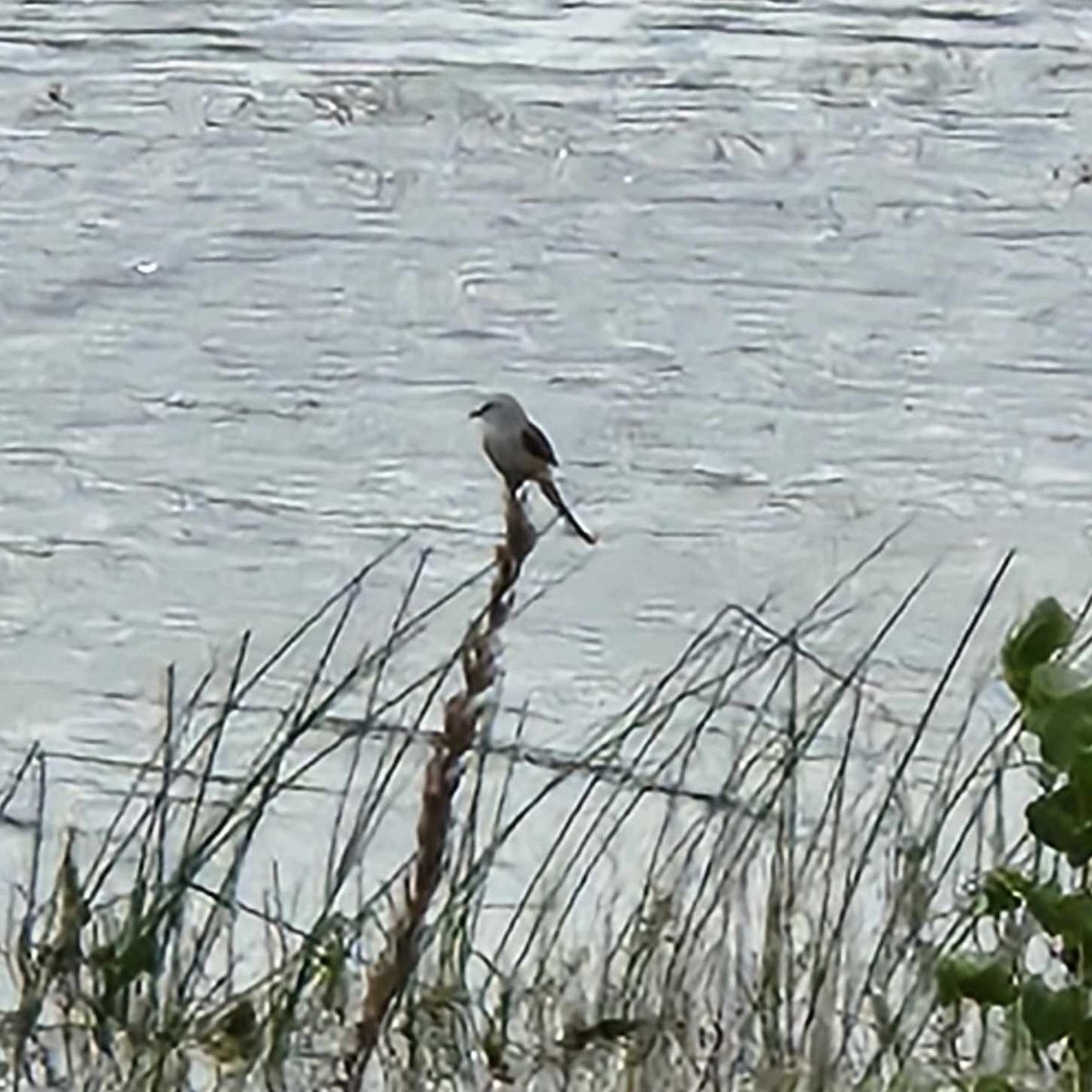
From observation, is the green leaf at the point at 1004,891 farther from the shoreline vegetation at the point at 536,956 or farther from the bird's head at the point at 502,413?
the bird's head at the point at 502,413

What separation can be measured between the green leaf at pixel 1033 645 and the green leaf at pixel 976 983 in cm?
8

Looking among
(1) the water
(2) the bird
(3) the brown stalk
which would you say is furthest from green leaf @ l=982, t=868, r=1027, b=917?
(1) the water

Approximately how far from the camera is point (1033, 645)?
795mm

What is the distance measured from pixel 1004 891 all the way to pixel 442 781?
231 mm

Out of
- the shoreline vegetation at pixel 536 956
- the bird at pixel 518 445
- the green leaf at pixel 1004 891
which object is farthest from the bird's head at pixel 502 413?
the green leaf at pixel 1004 891

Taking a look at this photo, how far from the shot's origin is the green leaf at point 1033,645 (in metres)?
0.79

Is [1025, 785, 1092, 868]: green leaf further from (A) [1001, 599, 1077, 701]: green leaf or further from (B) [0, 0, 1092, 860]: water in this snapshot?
(B) [0, 0, 1092, 860]: water

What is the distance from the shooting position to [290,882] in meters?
1.81

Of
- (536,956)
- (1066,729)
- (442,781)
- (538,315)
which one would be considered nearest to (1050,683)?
(1066,729)

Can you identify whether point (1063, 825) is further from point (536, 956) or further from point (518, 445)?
point (518, 445)

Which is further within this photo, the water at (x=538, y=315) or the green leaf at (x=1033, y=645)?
the water at (x=538, y=315)

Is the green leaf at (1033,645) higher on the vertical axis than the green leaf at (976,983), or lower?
higher

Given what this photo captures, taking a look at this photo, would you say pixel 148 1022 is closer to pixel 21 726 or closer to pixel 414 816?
pixel 414 816

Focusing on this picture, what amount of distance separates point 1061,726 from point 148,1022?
564mm
